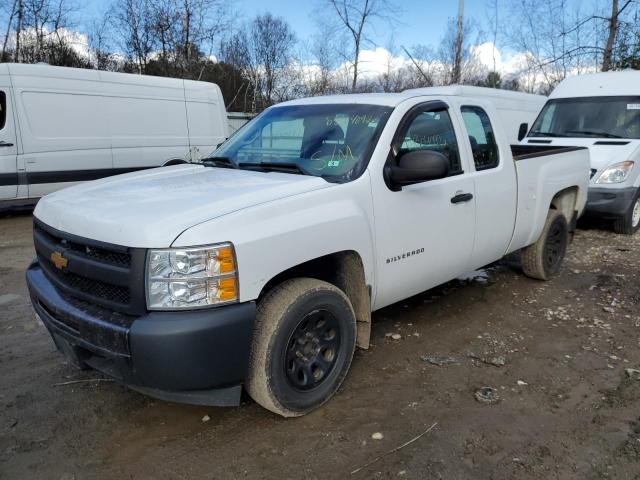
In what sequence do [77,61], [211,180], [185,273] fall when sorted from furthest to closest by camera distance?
[77,61] → [211,180] → [185,273]

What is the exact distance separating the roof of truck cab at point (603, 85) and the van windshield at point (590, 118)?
0.09 metres

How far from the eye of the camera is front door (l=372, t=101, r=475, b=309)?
11.0ft

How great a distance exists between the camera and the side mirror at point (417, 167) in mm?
3201

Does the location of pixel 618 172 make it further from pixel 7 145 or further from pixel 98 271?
pixel 7 145

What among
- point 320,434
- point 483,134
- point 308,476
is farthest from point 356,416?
point 483,134

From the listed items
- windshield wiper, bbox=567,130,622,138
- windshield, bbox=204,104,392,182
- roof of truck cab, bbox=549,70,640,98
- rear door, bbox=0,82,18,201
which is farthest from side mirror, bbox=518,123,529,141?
rear door, bbox=0,82,18,201

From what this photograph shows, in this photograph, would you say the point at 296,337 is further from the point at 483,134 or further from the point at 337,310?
the point at 483,134

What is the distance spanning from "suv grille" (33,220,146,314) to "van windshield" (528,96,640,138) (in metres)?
8.12

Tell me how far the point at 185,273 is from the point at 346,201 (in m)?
1.09

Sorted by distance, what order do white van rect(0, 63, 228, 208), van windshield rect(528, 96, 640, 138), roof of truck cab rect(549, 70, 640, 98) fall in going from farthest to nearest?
white van rect(0, 63, 228, 208) < roof of truck cab rect(549, 70, 640, 98) < van windshield rect(528, 96, 640, 138)

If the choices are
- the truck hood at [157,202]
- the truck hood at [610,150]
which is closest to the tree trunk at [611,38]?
the truck hood at [610,150]

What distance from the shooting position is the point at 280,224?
270 centimetres

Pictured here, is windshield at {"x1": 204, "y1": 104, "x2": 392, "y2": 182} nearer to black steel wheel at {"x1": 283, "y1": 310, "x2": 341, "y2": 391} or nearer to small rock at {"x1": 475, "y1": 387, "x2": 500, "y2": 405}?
black steel wheel at {"x1": 283, "y1": 310, "x2": 341, "y2": 391}

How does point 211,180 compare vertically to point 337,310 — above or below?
above
